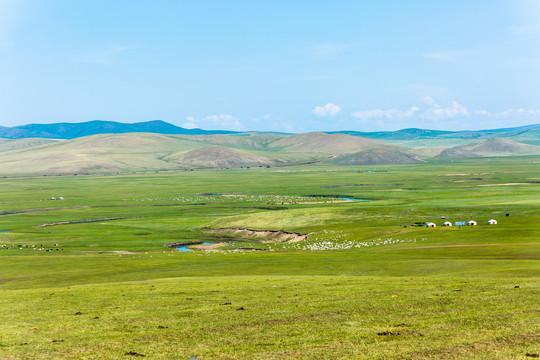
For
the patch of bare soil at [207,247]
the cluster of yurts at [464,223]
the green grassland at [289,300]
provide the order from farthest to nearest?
the cluster of yurts at [464,223] < the patch of bare soil at [207,247] < the green grassland at [289,300]

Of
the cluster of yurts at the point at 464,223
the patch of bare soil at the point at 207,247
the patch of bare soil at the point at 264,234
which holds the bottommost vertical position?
the patch of bare soil at the point at 207,247

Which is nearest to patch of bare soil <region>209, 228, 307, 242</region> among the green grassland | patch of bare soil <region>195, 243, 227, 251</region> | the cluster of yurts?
the green grassland

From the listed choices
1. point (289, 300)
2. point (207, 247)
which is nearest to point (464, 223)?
point (207, 247)

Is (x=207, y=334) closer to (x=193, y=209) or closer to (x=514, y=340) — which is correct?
(x=514, y=340)

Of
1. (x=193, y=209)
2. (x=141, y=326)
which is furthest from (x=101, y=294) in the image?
(x=193, y=209)

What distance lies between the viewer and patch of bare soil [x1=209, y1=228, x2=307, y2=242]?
10369cm

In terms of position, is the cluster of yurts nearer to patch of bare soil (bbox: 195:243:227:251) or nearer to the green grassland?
the green grassland

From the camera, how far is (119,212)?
153750 millimetres

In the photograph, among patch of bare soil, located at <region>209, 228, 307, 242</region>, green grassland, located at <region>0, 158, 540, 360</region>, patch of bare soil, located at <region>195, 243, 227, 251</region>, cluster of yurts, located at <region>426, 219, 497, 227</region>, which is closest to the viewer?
green grassland, located at <region>0, 158, 540, 360</region>

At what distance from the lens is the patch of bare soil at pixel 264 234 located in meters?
104

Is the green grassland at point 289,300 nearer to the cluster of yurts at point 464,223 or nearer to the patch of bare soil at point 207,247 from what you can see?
the patch of bare soil at point 207,247

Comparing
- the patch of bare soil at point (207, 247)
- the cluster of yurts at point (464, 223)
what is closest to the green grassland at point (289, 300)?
the patch of bare soil at point (207, 247)

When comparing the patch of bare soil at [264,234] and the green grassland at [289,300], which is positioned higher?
the green grassland at [289,300]

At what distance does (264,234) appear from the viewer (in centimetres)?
11019
